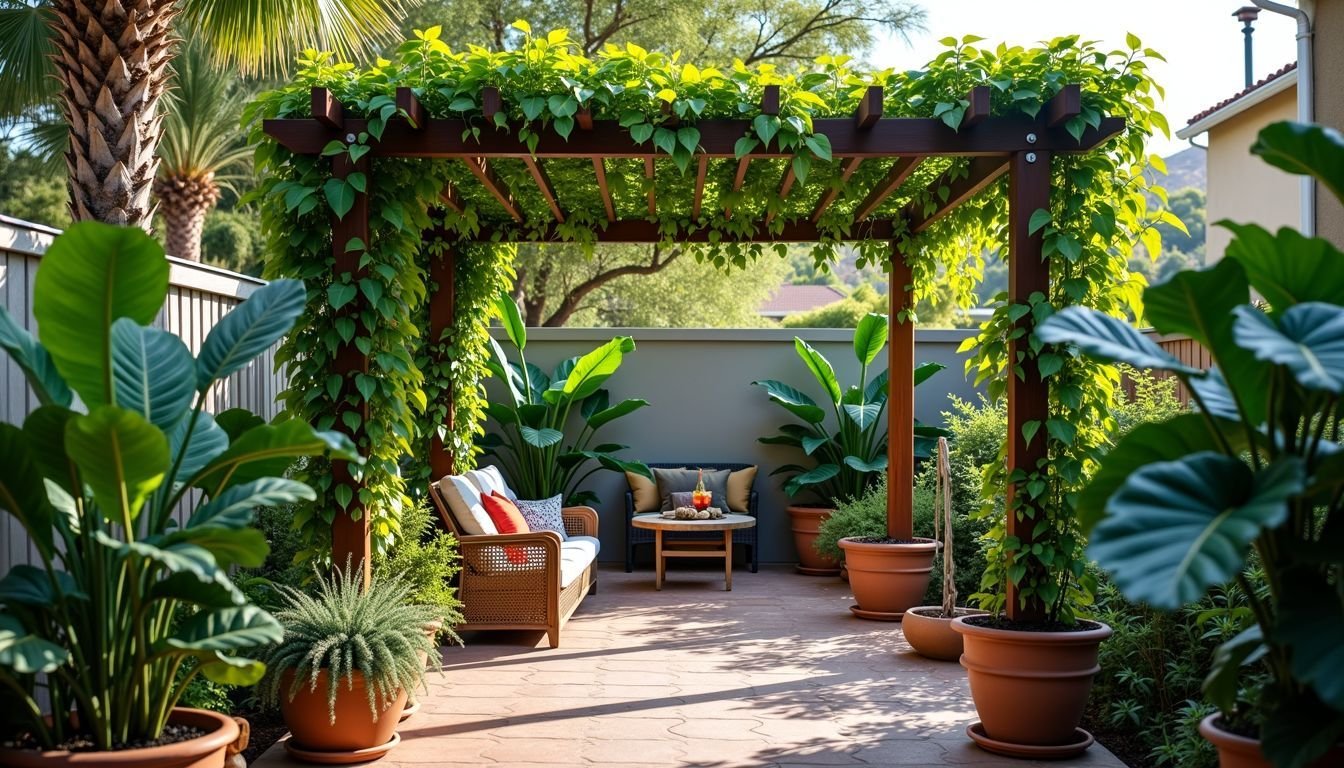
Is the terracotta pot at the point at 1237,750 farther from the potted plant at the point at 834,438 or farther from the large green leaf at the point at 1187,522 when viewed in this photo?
the potted plant at the point at 834,438

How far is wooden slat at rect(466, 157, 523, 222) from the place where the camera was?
17.7 feet

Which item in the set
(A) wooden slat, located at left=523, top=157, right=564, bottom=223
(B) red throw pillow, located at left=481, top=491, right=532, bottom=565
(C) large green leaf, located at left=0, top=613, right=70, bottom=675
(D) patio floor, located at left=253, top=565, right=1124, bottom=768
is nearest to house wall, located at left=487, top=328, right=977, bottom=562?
(D) patio floor, located at left=253, top=565, right=1124, bottom=768

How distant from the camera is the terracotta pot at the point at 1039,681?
4352 millimetres

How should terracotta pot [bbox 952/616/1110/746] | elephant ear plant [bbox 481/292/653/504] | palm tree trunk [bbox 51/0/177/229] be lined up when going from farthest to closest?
1. elephant ear plant [bbox 481/292/653/504]
2. palm tree trunk [bbox 51/0/177/229]
3. terracotta pot [bbox 952/616/1110/746]

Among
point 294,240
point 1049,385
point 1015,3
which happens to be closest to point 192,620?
point 294,240

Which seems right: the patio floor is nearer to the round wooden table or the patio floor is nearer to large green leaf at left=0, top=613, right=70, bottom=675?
the round wooden table

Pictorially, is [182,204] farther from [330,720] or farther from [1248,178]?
[1248,178]

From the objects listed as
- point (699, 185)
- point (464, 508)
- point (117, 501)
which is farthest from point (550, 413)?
point (117, 501)

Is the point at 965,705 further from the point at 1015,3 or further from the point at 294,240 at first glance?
the point at 1015,3

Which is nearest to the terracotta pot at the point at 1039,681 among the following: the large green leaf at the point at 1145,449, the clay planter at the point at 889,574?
the large green leaf at the point at 1145,449

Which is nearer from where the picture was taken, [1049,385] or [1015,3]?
[1049,385]

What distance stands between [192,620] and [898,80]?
11.4 ft

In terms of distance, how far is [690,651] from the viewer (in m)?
6.37

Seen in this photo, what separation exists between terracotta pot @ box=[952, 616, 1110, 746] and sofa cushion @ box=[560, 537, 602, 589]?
2724mm
